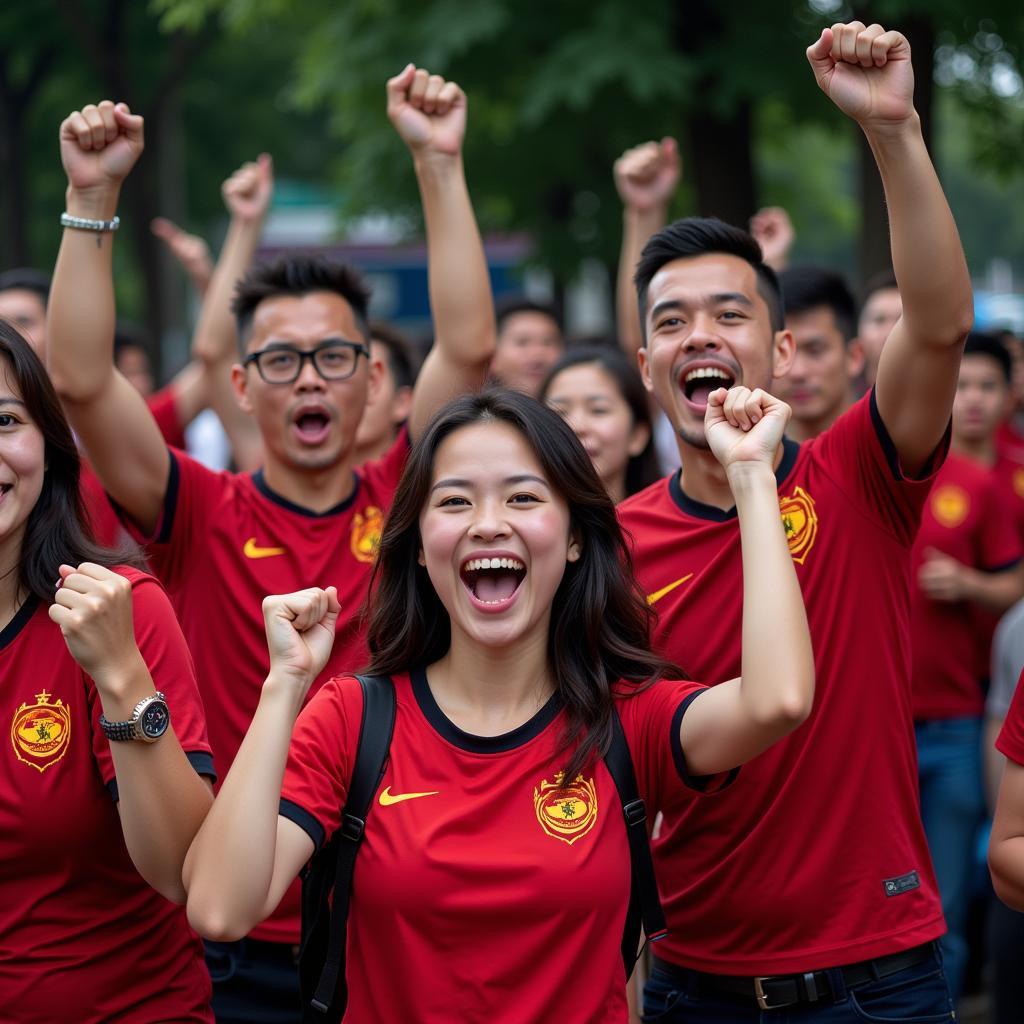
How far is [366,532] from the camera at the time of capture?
15.1 feet

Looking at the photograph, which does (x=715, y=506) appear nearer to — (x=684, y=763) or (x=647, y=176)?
(x=684, y=763)

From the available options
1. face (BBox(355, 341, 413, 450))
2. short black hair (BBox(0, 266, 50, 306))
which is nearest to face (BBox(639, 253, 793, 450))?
face (BBox(355, 341, 413, 450))

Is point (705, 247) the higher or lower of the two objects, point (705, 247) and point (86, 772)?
the higher

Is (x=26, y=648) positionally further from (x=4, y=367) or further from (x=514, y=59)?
(x=514, y=59)

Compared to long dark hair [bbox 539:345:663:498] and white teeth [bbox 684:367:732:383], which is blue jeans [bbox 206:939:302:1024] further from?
long dark hair [bbox 539:345:663:498]

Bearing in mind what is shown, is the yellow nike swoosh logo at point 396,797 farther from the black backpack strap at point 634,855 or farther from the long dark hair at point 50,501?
the long dark hair at point 50,501

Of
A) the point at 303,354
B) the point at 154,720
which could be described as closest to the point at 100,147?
the point at 303,354

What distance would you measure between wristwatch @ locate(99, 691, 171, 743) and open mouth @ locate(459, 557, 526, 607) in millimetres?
677

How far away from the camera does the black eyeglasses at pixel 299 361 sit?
187 inches

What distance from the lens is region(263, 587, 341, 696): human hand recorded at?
3010 millimetres

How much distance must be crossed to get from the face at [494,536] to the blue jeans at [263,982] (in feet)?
4.51

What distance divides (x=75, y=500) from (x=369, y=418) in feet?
8.17

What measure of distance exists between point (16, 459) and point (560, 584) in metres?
1.22

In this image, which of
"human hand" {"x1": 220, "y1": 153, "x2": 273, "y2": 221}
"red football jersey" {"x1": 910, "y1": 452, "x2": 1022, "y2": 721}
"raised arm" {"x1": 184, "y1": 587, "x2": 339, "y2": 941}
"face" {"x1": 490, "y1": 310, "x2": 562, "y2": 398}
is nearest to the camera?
"raised arm" {"x1": 184, "y1": 587, "x2": 339, "y2": 941}
